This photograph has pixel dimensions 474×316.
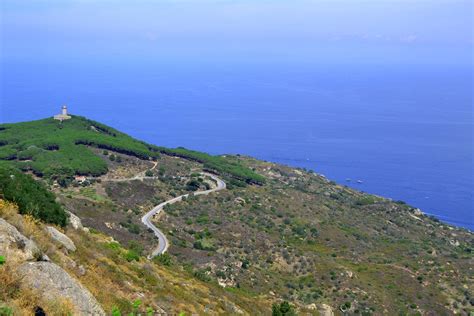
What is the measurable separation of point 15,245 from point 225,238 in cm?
3301

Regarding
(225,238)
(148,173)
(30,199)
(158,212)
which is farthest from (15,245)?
(148,173)

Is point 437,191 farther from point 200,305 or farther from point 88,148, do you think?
point 200,305

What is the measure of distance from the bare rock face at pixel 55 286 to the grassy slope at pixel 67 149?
46323mm

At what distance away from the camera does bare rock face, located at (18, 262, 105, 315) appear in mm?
9297

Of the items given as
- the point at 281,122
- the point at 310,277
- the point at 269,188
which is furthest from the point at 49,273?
the point at 281,122

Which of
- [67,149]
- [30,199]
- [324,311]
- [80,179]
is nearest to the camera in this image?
[30,199]

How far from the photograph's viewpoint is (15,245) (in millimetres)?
9977

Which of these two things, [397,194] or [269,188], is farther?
[397,194]

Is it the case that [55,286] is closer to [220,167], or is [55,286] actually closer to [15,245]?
[15,245]

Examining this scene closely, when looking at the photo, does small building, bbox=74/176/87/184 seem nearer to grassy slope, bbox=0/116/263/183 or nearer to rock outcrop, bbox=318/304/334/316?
grassy slope, bbox=0/116/263/183

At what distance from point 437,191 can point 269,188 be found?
58679 millimetres

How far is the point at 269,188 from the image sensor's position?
66312mm

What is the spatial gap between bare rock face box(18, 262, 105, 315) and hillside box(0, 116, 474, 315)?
2.52ft

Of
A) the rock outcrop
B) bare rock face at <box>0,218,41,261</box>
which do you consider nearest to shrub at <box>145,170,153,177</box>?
the rock outcrop
